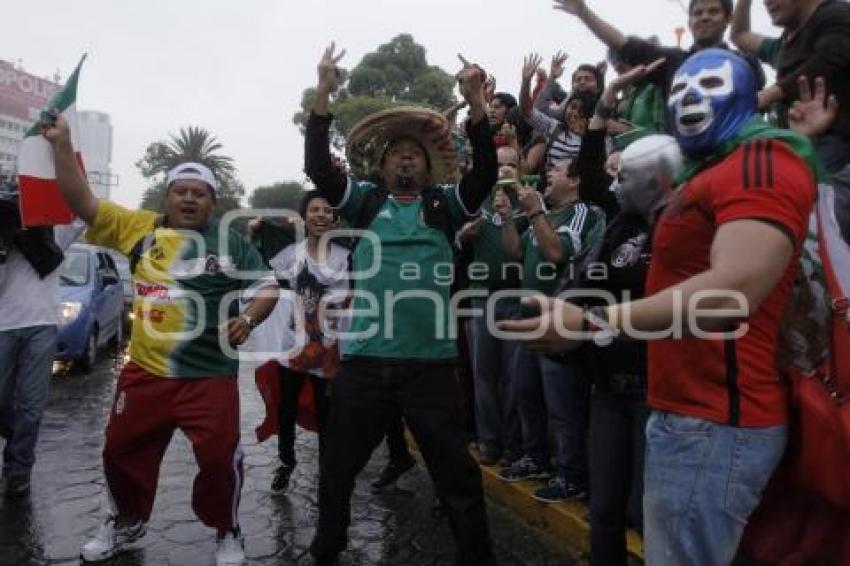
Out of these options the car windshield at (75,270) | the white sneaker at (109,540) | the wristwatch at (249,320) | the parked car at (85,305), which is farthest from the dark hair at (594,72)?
the car windshield at (75,270)

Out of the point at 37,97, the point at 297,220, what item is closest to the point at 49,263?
the point at 297,220

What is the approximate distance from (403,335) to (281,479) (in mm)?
2110

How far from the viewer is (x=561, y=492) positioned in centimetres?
436

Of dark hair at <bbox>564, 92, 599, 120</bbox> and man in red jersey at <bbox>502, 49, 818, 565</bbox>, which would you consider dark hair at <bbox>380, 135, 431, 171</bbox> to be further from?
dark hair at <bbox>564, 92, 599, 120</bbox>

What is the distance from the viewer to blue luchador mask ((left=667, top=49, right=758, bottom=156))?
6.42 feet

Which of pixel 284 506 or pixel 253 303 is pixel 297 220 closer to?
pixel 253 303

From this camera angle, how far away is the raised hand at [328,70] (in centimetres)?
356

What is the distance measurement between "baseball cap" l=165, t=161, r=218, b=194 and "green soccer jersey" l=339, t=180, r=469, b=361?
903 mm

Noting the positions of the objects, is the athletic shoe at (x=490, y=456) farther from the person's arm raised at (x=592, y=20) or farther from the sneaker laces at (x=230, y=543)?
the person's arm raised at (x=592, y=20)

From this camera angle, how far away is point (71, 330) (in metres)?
9.40

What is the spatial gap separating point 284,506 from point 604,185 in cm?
287

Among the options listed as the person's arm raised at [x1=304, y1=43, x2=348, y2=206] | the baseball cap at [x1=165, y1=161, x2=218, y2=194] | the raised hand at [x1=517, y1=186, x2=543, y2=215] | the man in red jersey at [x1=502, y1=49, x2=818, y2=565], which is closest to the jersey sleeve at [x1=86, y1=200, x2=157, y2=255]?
the baseball cap at [x1=165, y1=161, x2=218, y2=194]

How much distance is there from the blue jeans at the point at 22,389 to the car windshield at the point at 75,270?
5414 millimetres

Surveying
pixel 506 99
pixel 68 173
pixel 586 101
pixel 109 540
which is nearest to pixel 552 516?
pixel 109 540
